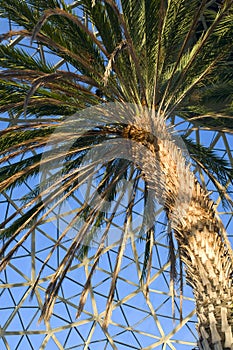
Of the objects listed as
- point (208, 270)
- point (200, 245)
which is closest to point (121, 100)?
point (200, 245)

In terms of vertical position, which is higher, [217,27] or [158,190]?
[217,27]

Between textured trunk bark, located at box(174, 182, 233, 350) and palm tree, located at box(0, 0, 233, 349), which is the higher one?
palm tree, located at box(0, 0, 233, 349)

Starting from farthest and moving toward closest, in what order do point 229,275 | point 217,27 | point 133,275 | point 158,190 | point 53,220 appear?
1. point 133,275
2. point 53,220
3. point 217,27
4. point 158,190
5. point 229,275

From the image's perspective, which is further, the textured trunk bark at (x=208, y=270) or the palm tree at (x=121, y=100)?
the palm tree at (x=121, y=100)

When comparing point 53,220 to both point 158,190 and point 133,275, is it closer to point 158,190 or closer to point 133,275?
point 133,275

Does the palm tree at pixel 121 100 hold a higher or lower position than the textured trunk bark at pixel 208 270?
higher

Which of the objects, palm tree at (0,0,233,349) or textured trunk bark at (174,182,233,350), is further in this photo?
palm tree at (0,0,233,349)

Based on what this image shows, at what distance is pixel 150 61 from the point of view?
467 inches

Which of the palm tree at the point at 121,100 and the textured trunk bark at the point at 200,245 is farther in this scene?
the palm tree at the point at 121,100

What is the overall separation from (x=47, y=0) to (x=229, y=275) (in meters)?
5.53

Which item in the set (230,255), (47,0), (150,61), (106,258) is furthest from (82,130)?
(106,258)

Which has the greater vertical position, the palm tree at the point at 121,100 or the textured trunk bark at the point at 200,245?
the palm tree at the point at 121,100

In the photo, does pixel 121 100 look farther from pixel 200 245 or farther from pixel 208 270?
pixel 208 270

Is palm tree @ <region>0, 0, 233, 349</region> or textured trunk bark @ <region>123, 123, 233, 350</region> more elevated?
palm tree @ <region>0, 0, 233, 349</region>
